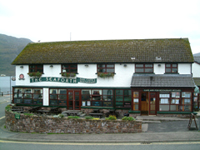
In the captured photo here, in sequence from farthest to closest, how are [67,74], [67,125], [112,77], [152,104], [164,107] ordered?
[67,74]
[112,77]
[152,104]
[164,107]
[67,125]

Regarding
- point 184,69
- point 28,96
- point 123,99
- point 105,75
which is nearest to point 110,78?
point 105,75

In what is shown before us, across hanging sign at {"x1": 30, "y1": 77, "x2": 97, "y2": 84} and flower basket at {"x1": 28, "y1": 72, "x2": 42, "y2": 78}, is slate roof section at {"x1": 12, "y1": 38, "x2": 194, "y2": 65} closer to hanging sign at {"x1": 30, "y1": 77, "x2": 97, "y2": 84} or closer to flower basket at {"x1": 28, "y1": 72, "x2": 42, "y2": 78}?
flower basket at {"x1": 28, "y1": 72, "x2": 42, "y2": 78}

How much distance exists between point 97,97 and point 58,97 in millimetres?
4187

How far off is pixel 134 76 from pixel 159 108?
3760 millimetres

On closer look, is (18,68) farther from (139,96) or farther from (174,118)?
(174,118)

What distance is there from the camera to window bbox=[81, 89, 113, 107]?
65.3 ft

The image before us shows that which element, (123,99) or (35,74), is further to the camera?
(35,74)

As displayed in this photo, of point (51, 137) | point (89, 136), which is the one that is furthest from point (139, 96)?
point (51, 137)

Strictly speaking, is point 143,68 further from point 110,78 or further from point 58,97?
point 58,97

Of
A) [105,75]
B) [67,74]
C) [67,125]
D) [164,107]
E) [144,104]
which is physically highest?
[67,74]

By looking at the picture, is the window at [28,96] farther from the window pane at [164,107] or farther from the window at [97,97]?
the window pane at [164,107]

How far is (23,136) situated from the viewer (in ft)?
44.9

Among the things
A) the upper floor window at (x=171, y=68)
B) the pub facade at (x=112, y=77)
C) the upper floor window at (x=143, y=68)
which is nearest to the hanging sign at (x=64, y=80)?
the pub facade at (x=112, y=77)

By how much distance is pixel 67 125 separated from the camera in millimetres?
14047
